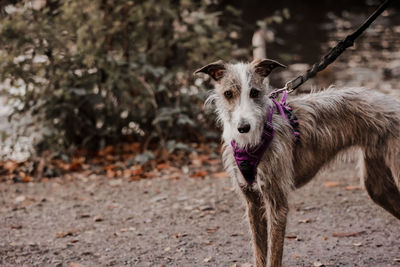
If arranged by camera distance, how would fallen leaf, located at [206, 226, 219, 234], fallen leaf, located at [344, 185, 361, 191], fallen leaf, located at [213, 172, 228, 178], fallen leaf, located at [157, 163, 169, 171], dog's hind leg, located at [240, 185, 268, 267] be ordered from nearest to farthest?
dog's hind leg, located at [240, 185, 268, 267], fallen leaf, located at [206, 226, 219, 234], fallen leaf, located at [344, 185, 361, 191], fallen leaf, located at [213, 172, 228, 178], fallen leaf, located at [157, 163, 169, 171]

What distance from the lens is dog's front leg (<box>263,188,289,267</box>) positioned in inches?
A: 150

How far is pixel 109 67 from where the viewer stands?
7.86 metres

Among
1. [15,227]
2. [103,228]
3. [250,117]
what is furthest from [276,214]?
[15,227]

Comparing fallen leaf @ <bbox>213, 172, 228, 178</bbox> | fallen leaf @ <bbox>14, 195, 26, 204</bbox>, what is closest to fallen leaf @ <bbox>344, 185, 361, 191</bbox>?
fallen leaf @ <bbox>213, 172, 228, 178</bbox>

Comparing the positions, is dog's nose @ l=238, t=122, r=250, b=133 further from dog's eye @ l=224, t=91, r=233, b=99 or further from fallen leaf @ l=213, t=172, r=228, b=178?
fallen leaf @ l=213, t=172, r=228, b=178

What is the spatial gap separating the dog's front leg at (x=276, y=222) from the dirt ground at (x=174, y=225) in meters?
0.63

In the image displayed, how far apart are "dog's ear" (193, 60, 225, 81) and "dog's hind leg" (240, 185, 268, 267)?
3.47 ft

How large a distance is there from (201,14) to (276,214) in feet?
16.1

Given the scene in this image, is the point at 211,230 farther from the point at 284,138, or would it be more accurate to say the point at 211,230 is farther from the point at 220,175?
the point at 220,175

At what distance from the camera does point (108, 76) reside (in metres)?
8.09

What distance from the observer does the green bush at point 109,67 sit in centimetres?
746

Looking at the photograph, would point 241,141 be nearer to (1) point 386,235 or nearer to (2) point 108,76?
(1) point 386,235

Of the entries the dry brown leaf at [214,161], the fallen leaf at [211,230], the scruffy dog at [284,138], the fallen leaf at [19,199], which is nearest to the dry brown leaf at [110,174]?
the fallen leaf at [19,199]

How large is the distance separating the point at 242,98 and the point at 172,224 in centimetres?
240
